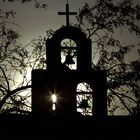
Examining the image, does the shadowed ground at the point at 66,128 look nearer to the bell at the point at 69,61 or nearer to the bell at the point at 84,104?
the bell at the point at 84,104

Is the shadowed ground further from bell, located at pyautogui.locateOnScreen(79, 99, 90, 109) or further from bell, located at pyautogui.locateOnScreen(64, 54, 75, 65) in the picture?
bell, located at pyautogui.locateOnScreen(64, 54, 75, 65)

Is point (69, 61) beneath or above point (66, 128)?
above

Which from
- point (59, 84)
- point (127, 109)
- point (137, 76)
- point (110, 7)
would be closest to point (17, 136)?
point (59, 84)

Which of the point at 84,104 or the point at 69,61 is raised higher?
the point at 69,61

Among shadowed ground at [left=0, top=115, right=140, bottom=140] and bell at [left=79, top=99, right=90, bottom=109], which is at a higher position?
bell at [left=79, top=99, right=90, bottom=109]

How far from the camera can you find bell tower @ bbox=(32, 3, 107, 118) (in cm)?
1418

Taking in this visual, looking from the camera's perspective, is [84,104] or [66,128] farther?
[84,104]

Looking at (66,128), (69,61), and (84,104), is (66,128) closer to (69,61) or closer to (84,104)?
(84,104)

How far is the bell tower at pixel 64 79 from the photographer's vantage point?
14.2 metres

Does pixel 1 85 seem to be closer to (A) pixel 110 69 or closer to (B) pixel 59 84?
(B) pixel 59 84

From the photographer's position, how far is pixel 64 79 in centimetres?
1435

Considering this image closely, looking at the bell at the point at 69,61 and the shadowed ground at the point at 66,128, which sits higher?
the bell at the point at 69,61

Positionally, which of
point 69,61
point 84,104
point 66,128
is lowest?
point 66,128

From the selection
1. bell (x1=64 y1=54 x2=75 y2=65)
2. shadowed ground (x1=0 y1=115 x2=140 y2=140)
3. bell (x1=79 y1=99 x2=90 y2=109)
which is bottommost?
shadowed ground (x1=0 y1=115 x2=140 y2=140)
